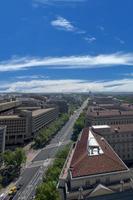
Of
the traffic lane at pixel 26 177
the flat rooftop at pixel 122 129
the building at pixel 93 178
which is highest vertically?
the flat rooftop at pixel 122 129

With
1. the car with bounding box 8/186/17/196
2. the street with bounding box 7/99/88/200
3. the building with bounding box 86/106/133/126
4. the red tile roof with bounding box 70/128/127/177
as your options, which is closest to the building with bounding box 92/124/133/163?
the street with bounding box 7/99/88/200

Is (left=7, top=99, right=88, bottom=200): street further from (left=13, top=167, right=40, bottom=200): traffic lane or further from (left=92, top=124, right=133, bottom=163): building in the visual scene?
(left=92, top=124, right=133, bottom=163): building


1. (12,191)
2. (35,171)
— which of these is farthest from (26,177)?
(12,191)

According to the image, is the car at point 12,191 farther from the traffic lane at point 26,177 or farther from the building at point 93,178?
the building at point 93,178

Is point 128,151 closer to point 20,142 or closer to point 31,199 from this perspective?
point 31,199

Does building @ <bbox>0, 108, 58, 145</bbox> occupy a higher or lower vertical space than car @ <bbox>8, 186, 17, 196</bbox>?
higher

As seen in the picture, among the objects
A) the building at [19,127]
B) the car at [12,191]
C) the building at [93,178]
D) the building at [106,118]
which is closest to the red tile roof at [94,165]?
the building at [93,178]

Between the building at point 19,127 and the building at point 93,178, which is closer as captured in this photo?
the building at point 93,178

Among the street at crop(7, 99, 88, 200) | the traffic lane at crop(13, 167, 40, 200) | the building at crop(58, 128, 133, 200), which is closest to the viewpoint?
the building at crop(58, 128, 133, 200)

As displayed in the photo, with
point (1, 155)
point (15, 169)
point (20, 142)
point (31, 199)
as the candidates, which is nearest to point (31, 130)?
point (20, 142)
